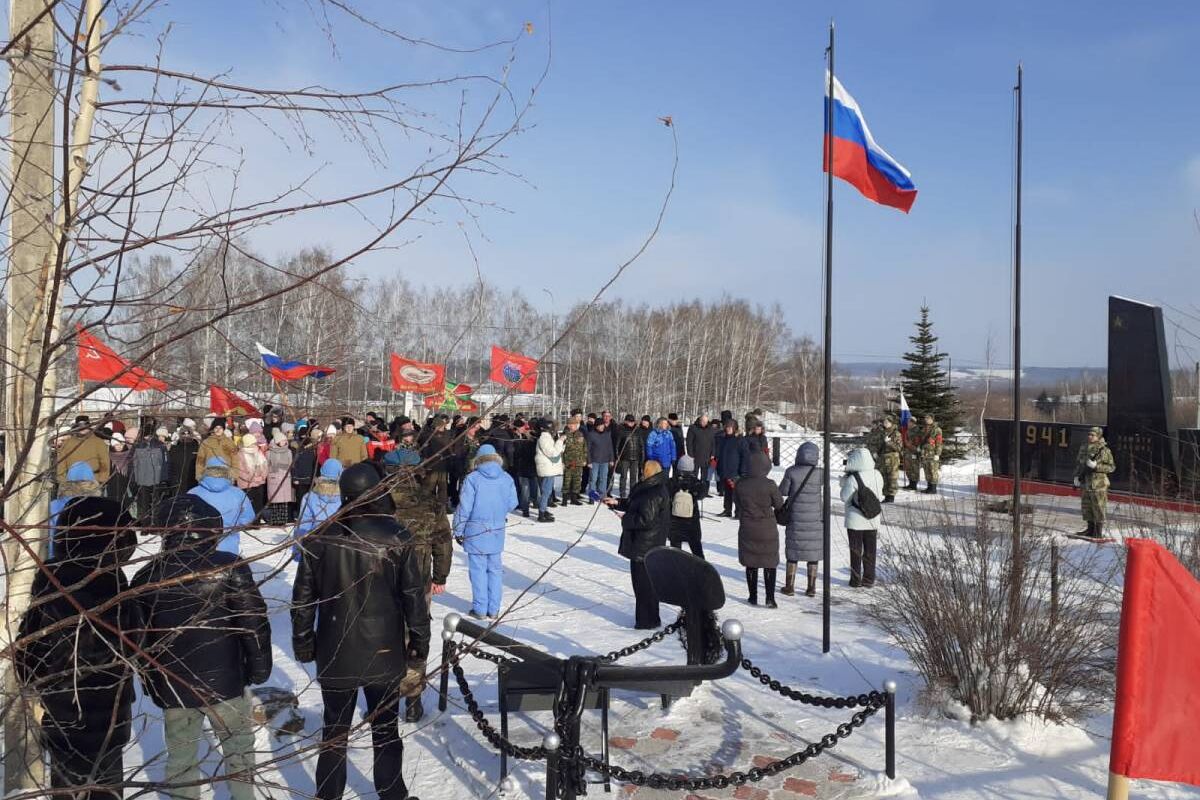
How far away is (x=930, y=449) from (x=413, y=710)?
15214mm

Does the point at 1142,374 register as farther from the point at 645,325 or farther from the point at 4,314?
the point at 645,325

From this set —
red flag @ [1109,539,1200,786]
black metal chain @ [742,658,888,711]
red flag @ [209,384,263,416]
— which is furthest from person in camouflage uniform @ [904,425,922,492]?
red flag @ [209,384,263,416]

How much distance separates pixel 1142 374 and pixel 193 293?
16.9m

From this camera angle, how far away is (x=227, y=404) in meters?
2.15

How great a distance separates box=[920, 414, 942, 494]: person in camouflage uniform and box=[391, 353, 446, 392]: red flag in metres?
17.1

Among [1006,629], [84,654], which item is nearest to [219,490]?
[84,654]

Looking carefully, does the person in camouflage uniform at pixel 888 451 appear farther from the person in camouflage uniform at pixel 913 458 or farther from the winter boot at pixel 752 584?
the winter boot at pixel 752 584

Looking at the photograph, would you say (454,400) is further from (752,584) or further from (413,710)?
(752,584)

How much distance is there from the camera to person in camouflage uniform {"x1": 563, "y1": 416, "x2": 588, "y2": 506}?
53.7 ft

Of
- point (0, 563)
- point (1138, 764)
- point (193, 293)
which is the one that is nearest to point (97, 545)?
point (0, 563)

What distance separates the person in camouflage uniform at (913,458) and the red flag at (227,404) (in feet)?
60.9

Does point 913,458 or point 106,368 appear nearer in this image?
point 106,368

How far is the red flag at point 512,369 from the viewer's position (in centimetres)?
189

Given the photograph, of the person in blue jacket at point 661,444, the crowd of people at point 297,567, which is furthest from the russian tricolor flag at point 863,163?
the person in blue jacket at point 661,444
